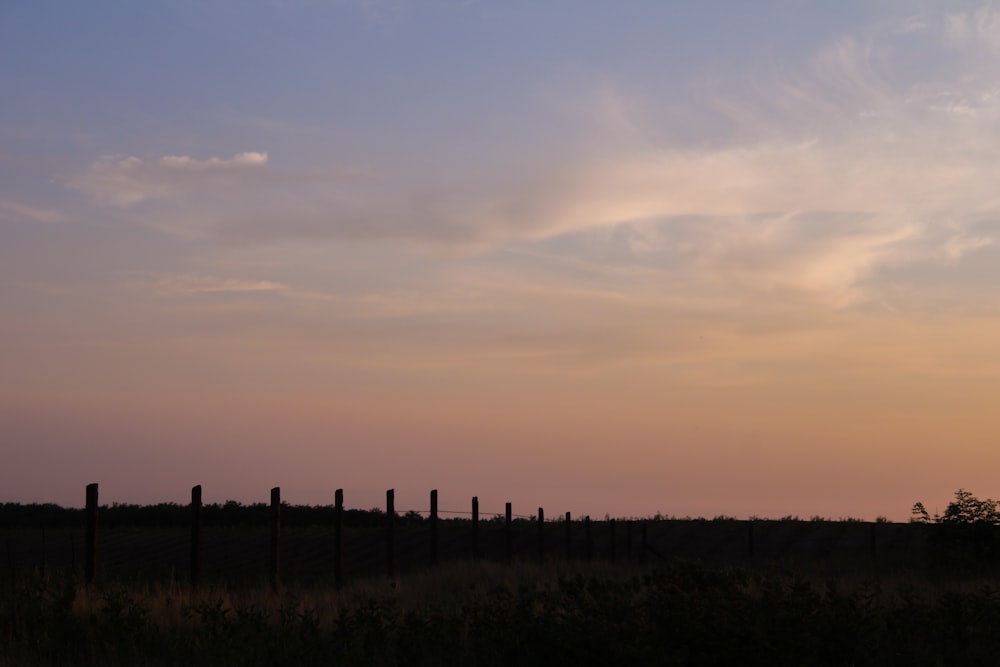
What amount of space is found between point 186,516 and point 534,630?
5858 cm

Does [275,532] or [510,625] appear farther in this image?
[275,532]

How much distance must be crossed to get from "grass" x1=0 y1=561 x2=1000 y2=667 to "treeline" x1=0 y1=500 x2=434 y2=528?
→ 49.1 metres

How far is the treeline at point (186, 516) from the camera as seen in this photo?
6531cm

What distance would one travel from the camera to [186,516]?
66.4 metres

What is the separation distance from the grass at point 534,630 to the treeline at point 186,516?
49067 millimetres

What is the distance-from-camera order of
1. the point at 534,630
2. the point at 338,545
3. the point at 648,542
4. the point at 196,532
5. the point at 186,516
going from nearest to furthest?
the point at 534,630 < the point at 196,532 < the point at 338,545 < the point at 648,542 < the point at 186,516

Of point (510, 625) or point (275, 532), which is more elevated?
point (275, 532)

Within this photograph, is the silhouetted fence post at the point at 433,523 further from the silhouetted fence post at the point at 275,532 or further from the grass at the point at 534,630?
the grass at the point at 534,630

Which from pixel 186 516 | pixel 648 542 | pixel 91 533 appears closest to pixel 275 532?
pixel 91 533

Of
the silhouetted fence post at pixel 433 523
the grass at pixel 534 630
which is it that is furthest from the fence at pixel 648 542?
the grass at pixel 534 630

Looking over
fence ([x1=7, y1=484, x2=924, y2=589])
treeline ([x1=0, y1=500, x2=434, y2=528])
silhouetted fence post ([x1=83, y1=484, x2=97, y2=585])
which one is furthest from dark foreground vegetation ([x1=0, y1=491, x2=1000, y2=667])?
treeline ([x1=0, y1=500, x2=434, y2=528])

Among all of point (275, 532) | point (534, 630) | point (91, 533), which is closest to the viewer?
point (534, 630)

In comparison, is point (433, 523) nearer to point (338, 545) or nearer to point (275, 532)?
point (338, 545)

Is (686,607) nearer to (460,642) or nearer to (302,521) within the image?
(460,642)
